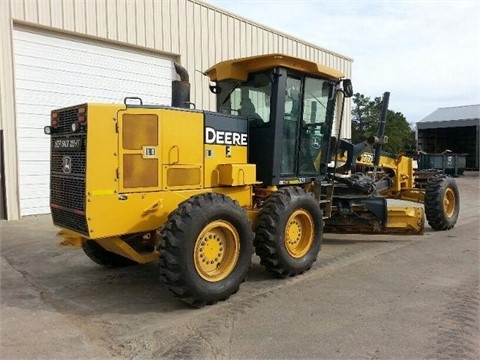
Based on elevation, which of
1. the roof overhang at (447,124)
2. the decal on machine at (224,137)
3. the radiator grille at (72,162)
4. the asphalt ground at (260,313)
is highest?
the roof overhang at (447,124)

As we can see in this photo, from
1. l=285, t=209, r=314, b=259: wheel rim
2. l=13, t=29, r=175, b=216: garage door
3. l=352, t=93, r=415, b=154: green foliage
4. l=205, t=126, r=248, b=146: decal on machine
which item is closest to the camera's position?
l=205, t=126, r=248, b=146: decal on machine

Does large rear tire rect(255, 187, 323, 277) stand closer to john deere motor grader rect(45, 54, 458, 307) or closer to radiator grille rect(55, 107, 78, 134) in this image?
john deere motor grader rect(45, 54, 458, 307)

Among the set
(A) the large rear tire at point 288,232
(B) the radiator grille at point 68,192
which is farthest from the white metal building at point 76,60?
(A) the large rear tire at point 288,232

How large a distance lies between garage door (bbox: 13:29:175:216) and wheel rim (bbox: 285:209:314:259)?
700 centimetres

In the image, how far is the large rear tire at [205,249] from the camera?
429cm

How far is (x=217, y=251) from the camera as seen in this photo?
190 inches

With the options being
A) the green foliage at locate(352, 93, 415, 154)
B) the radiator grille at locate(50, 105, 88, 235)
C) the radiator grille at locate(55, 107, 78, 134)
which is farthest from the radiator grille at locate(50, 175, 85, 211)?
the green foliage at locate(352, 93, 415, 154)

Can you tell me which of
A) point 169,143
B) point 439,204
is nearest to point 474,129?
point 439,204

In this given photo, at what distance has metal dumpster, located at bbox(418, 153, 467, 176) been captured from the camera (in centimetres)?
2447

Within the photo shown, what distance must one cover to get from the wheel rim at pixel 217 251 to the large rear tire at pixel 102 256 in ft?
6.09

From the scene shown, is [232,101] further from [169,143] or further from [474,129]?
[474,129]

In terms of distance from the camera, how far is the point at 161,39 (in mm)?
12320

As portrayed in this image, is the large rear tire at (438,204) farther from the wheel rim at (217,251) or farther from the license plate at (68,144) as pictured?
the license plate at (68,144)

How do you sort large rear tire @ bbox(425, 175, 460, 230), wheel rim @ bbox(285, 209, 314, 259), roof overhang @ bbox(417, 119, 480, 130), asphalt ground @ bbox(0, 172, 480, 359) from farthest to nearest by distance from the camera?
1. roof overhang @ bbox(417, 119, 480, 130)
2. large rear tire @ bbox(425, 175, 460, 230)
3. wheel rim @ bbox(285, 209, 314, 259)
4. asphalt ground @ bbox(0, 172, 480, 359)
